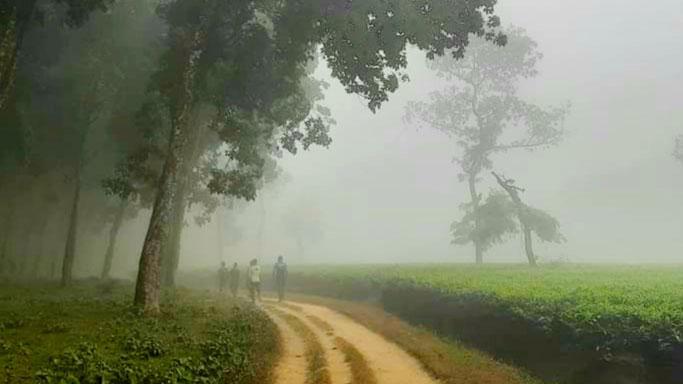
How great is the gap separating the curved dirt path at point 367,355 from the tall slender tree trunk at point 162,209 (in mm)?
4768

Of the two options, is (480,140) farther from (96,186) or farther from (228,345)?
(228,345)

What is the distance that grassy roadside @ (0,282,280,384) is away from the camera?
1012cm

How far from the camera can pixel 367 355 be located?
15.4 meters

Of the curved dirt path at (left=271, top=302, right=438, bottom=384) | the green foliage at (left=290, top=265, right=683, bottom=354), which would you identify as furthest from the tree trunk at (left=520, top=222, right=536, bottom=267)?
the curved dirt path at (left=271, top=302, right=438, bottom=384)

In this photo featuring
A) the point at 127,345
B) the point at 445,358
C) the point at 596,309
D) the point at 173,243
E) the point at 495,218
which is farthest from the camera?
the point at 495,218

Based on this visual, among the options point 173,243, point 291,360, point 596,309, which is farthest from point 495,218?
point 291,360

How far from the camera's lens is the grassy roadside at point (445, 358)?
Result: 41.9 ft

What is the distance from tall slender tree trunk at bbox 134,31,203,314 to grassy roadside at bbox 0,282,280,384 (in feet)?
2.36

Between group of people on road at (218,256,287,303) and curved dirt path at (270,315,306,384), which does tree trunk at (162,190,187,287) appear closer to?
group of people on road at (218,256,287,303)

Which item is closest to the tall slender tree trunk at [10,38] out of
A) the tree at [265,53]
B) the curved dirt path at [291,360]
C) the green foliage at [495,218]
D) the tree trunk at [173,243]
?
the tree at [265,53]

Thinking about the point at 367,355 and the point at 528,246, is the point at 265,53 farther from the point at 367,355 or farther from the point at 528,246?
the point at 528,246

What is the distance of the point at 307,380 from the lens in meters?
12.9

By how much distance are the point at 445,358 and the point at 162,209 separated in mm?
9949

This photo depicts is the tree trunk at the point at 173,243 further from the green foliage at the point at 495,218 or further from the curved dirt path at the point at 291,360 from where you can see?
the green foliage at the point at 495,218
